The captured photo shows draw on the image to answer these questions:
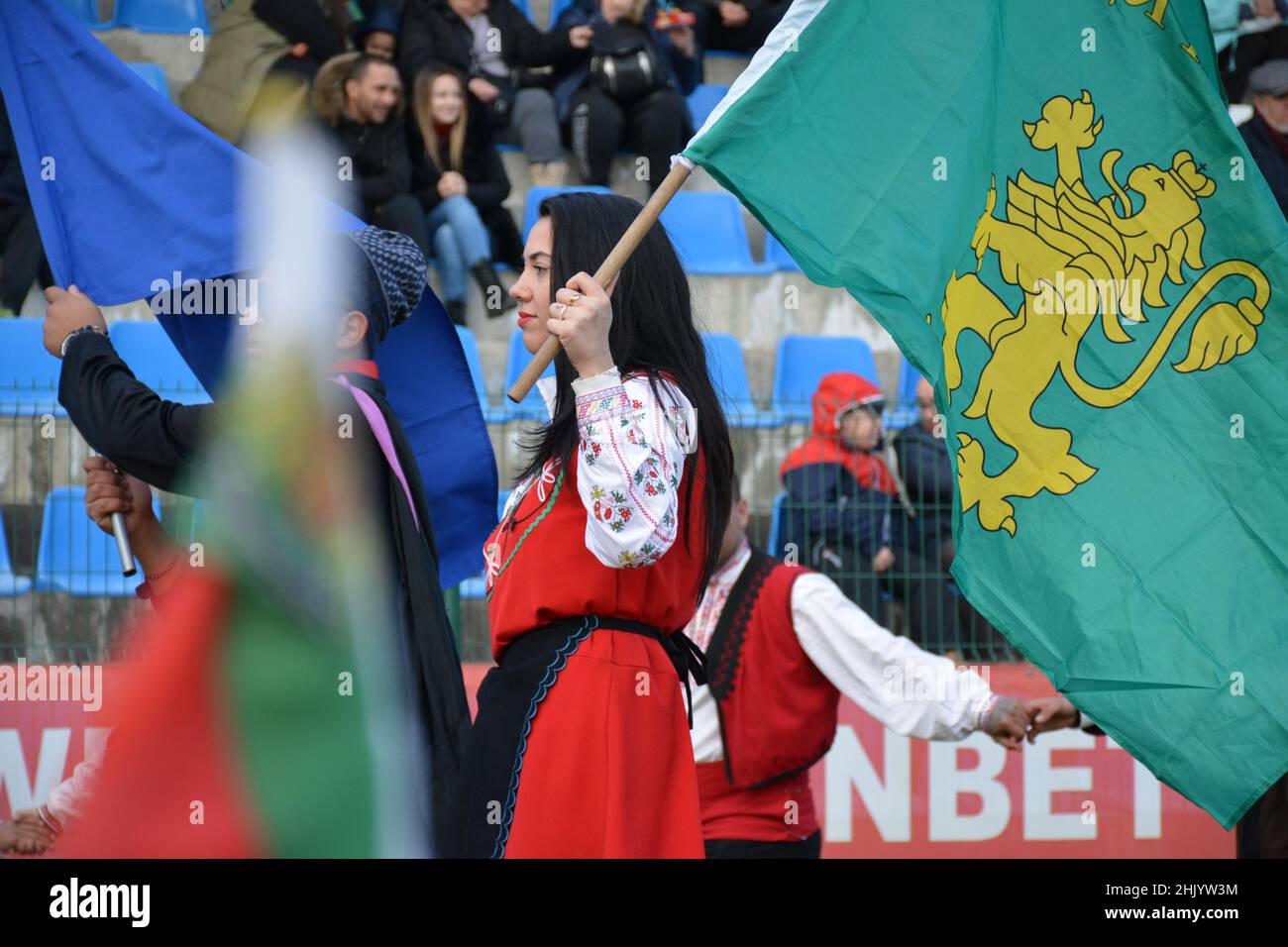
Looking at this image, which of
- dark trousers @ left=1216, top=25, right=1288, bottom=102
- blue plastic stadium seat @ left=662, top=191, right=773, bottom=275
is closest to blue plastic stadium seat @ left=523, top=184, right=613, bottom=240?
blue plastic stadium seat @ left=662, top=191, right=773, bottom=275

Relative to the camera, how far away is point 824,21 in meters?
3.68

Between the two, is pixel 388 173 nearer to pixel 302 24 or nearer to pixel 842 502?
pixel 302 24

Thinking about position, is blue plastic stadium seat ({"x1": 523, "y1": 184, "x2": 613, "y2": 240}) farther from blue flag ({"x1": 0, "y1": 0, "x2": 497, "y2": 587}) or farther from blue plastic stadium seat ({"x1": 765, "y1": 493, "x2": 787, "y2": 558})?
blue flag ({"x1": 0, "y1": 0, "x2": 497, "y2": 587})

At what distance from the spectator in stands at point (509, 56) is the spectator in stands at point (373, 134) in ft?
2.52

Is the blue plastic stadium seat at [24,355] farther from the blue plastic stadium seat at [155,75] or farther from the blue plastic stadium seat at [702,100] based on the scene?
the blue plastic stadium seat at [702,100]

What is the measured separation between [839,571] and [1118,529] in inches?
125

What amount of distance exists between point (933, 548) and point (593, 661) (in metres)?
3.87

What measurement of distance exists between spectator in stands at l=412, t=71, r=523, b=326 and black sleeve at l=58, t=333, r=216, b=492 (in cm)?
550

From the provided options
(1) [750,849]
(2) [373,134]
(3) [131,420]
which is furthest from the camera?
(2) [373,134]

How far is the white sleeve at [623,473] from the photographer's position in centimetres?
314

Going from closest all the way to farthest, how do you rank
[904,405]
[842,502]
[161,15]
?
[842,502] < [904,405] < [161,15]

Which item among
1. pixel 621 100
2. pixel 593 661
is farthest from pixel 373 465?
pixel 621 100

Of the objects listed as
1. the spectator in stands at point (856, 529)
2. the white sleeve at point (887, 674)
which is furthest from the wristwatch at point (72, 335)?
the spectator in stands at point (856, 529)

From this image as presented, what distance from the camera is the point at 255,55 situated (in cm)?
932
